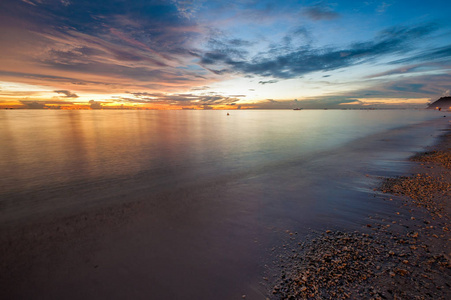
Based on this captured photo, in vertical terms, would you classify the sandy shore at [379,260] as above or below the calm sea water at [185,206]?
above

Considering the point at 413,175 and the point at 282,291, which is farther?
the point at 413,175

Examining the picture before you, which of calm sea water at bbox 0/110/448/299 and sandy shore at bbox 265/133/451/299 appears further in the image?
calm sea water at bbox 0/110/448/299

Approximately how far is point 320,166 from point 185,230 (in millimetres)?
13327

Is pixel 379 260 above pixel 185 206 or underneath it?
above

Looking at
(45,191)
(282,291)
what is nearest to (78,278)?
(282,291)

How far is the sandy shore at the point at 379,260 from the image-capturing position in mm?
4812

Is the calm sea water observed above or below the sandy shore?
below

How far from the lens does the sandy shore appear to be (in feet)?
15.8

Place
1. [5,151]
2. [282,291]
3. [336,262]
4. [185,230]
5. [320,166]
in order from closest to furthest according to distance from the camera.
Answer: [282,291] → [336,262] → [185,230] → [320,166] → [5,151]

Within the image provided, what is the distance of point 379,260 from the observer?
5.70 m

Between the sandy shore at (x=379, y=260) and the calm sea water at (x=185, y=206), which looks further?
the calm sea water at (x=185, y=206)

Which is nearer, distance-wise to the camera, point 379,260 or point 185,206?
point 379,260

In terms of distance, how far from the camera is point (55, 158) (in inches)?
824

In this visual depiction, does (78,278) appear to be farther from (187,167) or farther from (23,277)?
(187,167)
